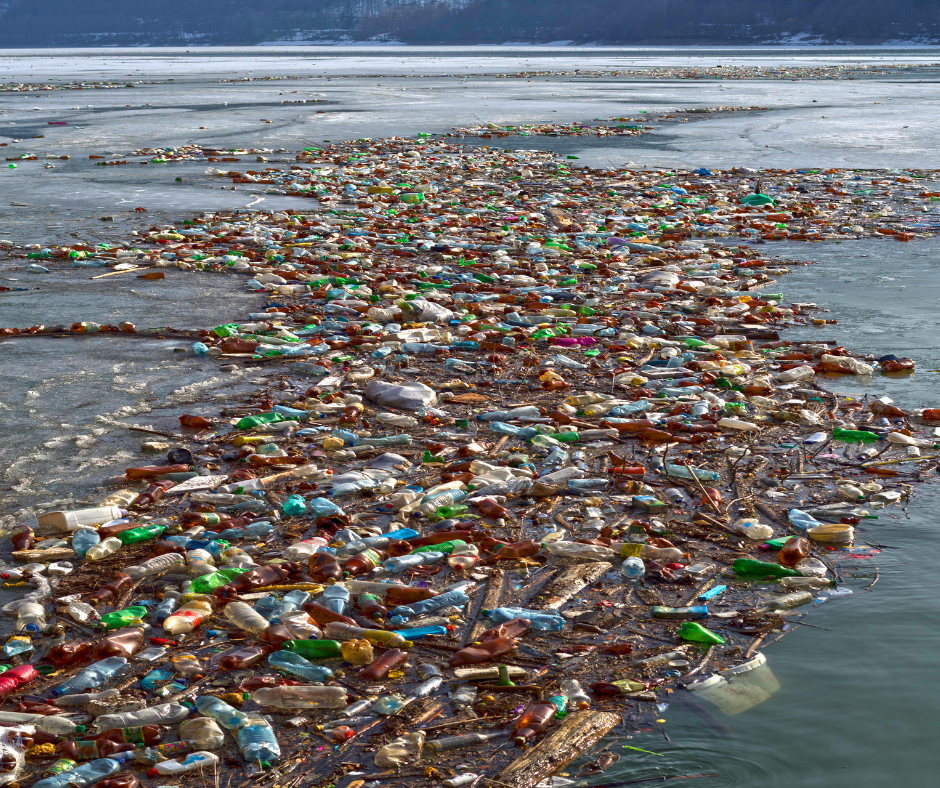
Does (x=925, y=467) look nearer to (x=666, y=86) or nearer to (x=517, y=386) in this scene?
(x=517, y=386)

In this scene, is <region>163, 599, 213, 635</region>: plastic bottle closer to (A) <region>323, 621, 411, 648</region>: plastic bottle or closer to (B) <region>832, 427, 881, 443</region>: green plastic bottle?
(A) <region>323, 621, 411, 648</region>: plastic bottle

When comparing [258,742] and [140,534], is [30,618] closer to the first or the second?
[140,534]

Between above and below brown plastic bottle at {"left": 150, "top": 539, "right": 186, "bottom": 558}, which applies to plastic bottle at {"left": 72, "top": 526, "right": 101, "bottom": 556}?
above

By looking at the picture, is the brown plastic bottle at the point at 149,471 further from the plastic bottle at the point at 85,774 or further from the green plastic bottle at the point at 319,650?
the plastic bottle at the point at 85,774

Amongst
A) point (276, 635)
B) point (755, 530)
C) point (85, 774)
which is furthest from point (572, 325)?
point (85, 774)

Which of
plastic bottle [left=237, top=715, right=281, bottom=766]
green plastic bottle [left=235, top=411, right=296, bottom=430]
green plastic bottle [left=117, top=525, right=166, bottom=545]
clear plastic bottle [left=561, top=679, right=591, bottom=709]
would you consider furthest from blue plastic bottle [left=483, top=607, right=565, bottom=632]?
green plastic bottle [left=235, top=411, right=296, bottom=430]

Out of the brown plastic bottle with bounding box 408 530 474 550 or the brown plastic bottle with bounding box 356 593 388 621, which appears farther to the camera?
the brown plastic bottle with bounding box 408 530 474 550

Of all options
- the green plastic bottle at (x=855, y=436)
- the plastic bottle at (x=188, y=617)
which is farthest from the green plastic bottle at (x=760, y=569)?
the plastic bottle at (x=188, y=617)
